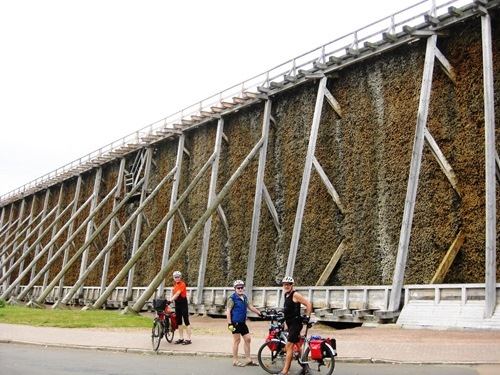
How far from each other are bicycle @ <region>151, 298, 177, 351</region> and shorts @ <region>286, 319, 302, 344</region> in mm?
4369

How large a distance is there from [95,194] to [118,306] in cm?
989

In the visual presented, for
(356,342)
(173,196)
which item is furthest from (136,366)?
(173,196)

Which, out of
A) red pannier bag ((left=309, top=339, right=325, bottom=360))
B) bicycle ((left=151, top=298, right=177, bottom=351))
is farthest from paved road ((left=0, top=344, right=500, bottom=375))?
red pannier bag ((left=309, top=339, right=325, bottom=360))

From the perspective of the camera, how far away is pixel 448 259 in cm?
1728

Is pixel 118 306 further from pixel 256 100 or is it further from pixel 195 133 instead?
pixel 256 100

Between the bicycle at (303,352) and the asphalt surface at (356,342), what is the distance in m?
1.52

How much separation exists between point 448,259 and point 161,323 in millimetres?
9072

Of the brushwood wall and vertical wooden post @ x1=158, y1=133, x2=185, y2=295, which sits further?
vertical wooden post @ x1=158, y1=133, x2=185, y2=295

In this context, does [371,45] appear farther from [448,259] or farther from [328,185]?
[448,259]

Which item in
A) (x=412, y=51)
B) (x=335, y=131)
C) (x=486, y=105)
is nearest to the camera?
(x=486, y=105)

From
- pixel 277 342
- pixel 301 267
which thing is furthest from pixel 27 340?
pixel 301 267

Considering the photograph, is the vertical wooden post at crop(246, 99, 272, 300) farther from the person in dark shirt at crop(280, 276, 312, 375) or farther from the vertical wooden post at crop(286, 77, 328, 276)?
the person in dark shirt at crop(280, 276, 312, 375)

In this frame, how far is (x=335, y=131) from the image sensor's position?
2280 cm

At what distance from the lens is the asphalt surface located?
34.5 feet
